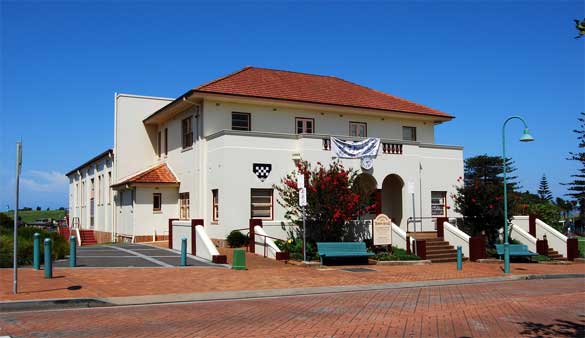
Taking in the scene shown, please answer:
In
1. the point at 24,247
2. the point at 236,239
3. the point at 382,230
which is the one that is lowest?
the point at 236,239

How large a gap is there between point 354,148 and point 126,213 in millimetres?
13211

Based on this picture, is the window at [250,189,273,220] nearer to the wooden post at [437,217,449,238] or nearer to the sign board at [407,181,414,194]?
the sign board at [407,181,414,194]

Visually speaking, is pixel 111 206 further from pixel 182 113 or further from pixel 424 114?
pixel 424 114

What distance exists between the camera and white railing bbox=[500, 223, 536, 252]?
2930 cm

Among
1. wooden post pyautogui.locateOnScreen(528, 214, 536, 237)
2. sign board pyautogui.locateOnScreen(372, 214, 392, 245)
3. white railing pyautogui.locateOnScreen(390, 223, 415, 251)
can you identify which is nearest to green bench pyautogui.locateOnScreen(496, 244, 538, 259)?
white railing pyautogui.locateOnScreen(390, 223, 415, 251)

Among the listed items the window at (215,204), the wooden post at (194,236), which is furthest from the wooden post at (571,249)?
the wooden post at (194,236)

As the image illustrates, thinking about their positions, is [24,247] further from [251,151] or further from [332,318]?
[332,318]

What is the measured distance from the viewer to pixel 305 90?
30.8 meters

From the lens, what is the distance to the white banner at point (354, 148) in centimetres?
2708

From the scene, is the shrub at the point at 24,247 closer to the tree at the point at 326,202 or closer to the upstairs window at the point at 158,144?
the tree at the point at 326,202

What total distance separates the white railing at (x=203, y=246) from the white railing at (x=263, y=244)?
214 centimetres

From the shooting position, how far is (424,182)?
30.3 metres

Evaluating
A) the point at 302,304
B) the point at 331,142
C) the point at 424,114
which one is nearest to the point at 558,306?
the point at 302,304

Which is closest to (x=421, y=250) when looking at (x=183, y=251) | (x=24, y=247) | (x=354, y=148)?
(x=354, y=148)
